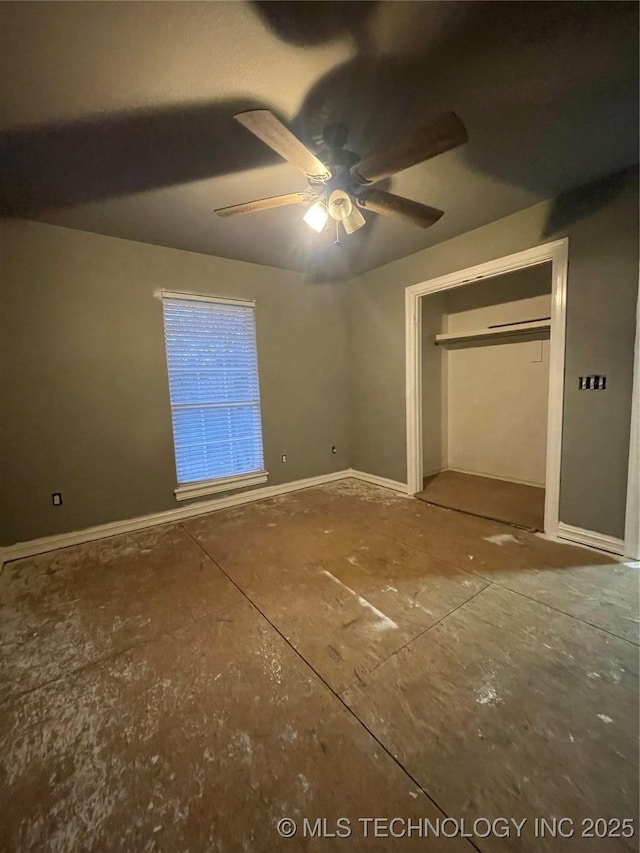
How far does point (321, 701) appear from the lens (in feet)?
4.32

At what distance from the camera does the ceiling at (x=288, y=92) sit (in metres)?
1.22

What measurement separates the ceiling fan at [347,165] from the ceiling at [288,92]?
0.69ft

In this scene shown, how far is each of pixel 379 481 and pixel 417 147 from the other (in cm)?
330

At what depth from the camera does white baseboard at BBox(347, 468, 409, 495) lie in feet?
12.5

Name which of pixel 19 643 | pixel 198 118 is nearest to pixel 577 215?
pixel 198 118

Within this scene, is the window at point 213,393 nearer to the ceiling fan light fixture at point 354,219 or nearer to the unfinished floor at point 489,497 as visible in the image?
the ceiling fan light fixture at point 354,219

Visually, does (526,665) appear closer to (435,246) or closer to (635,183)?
(635,183)

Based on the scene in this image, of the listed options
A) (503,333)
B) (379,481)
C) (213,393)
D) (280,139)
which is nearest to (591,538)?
(379,481)

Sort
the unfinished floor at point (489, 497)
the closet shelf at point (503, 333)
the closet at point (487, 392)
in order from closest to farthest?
the unfinished floor at point (489, 497)
the closet shelf at point (503, 333)
the closet at point (487, 392)

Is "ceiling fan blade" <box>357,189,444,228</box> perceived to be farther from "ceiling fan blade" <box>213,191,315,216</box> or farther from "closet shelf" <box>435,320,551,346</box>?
"closet shelf" <box>435,320,551,346</box>

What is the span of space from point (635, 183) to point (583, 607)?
2.61 m

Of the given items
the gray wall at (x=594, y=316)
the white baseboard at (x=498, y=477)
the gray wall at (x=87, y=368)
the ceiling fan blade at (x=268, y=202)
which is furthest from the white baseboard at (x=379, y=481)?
the ceiling fan blade at (x=268, y=202)

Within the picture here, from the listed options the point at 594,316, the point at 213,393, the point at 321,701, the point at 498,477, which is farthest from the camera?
the point at 498,477

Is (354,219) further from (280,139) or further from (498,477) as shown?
(498,477)
